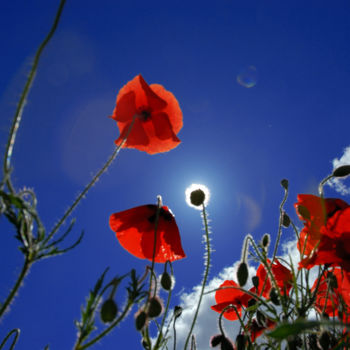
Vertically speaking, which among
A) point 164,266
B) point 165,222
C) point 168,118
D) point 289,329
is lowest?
point 289,329

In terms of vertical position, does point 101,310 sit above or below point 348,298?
below

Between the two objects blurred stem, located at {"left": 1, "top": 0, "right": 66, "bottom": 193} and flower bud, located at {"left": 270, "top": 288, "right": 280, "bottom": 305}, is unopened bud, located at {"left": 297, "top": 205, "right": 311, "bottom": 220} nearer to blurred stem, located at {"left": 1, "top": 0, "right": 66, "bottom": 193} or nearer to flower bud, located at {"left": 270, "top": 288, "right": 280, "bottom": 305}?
flower bud, located at {"left": 270, "top": 288, "right": 280, "bottom": 305}

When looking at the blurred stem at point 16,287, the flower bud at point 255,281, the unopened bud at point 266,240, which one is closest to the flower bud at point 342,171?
the unopened bud at point 266,240

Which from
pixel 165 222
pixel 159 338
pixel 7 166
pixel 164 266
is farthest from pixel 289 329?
pixel 165 222

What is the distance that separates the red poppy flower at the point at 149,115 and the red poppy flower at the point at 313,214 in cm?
91

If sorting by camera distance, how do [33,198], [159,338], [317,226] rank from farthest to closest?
[317,226] → [159,338] → [33,198]

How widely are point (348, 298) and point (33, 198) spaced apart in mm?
1840

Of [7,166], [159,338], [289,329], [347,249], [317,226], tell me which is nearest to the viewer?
[289,329]

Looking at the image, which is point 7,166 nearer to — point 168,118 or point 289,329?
point 289,329

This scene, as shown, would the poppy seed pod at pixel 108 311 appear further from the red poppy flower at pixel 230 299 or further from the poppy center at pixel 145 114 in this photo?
the poppy center at pixel 145 114

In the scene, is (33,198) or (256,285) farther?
(256,285)

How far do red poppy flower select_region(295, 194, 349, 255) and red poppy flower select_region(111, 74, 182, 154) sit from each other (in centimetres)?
91

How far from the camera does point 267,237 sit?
1914 mm

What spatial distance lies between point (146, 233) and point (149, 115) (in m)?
0.94
